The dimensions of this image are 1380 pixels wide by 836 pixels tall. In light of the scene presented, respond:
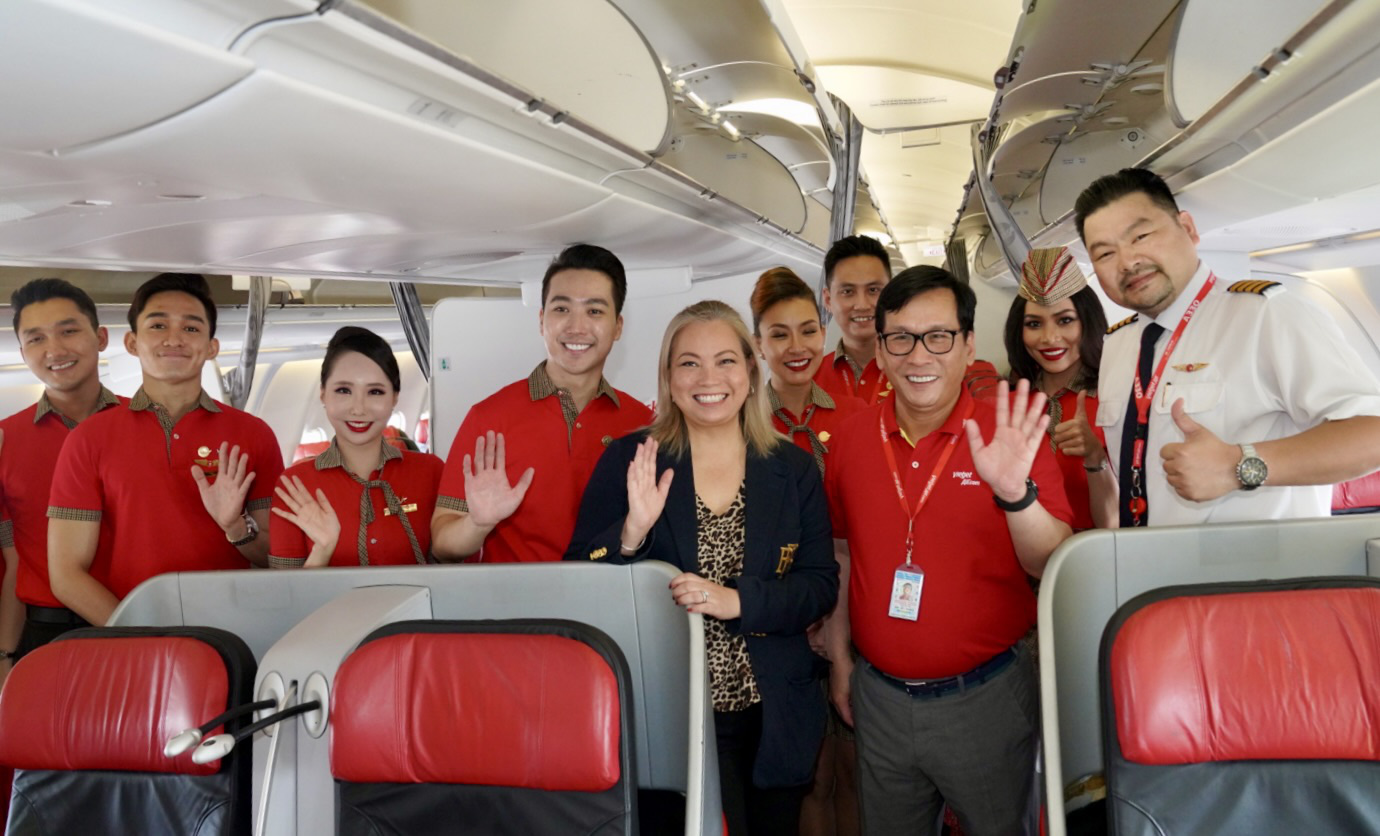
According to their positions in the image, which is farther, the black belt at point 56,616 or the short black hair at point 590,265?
the black belt at point 56,616

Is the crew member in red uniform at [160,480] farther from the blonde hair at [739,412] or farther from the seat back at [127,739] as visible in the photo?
the blonde hair at [739,412]

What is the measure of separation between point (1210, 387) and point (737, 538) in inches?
50.2

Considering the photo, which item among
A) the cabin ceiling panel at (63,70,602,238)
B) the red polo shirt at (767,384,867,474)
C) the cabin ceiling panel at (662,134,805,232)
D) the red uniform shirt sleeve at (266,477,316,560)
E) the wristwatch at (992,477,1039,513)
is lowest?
the red uniform shirt sleeve at (266,477,316,560)

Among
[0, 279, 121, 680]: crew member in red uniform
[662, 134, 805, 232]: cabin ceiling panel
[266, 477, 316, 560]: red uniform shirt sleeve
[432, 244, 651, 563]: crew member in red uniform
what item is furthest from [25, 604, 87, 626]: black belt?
[662, 134, 805, 232]: cabin ceiling panel

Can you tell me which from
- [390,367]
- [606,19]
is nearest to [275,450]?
[390,367]

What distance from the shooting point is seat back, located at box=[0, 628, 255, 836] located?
2000 millimetres

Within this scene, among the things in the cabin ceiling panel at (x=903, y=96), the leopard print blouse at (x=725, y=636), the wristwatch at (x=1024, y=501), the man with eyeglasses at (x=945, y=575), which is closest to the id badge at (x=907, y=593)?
the man with eyeglasses at (x=945, y=575)

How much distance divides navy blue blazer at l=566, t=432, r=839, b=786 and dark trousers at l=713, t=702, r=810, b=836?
2.8 inches

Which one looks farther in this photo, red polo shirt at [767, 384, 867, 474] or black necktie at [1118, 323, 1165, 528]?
red polo shirt at [767, 384, 867, 474]

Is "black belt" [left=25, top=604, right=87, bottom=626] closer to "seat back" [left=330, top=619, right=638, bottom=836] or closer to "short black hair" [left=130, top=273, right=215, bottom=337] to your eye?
"short black hair" [left=130, top=273, right=215, bottom=337]

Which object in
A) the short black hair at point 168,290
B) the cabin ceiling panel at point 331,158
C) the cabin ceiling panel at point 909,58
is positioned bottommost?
the short black hair at point 168,290

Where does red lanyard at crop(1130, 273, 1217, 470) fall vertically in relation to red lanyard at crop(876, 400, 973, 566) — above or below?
above

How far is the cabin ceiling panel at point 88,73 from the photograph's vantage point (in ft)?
4.34

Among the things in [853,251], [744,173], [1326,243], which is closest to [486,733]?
[853,251]
